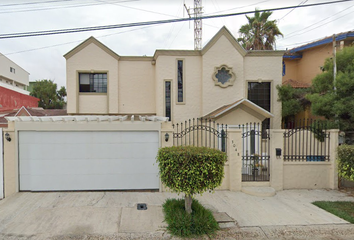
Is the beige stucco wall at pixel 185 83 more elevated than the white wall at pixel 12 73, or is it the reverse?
the white wall at pixel 12 73

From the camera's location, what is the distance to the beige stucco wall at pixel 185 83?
13398 mm

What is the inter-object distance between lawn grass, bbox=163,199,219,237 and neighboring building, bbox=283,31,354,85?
46.1 feet

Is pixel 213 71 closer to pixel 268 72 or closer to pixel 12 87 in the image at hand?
pixel 268 72

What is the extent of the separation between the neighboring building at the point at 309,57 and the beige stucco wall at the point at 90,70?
529 inches

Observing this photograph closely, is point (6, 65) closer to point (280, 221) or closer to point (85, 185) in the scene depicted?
point (85, 185)

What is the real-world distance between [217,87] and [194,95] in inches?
56.6

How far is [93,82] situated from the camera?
14422mm

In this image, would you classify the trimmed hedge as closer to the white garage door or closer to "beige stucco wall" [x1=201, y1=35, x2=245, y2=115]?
the white garage door

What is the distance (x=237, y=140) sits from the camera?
7.75m

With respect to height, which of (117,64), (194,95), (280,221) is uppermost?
(117,64)

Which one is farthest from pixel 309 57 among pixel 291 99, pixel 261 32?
pixel 291 99

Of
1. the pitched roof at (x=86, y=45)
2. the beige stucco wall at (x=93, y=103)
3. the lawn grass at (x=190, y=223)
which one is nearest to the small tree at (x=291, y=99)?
the lawn grass at (x=190, y=223)

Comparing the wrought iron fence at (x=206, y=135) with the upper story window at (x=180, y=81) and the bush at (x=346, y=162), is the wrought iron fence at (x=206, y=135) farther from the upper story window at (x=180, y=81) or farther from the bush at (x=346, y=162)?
the bush at (x=346, y=162)

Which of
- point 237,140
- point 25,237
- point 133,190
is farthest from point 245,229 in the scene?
point 25,237
